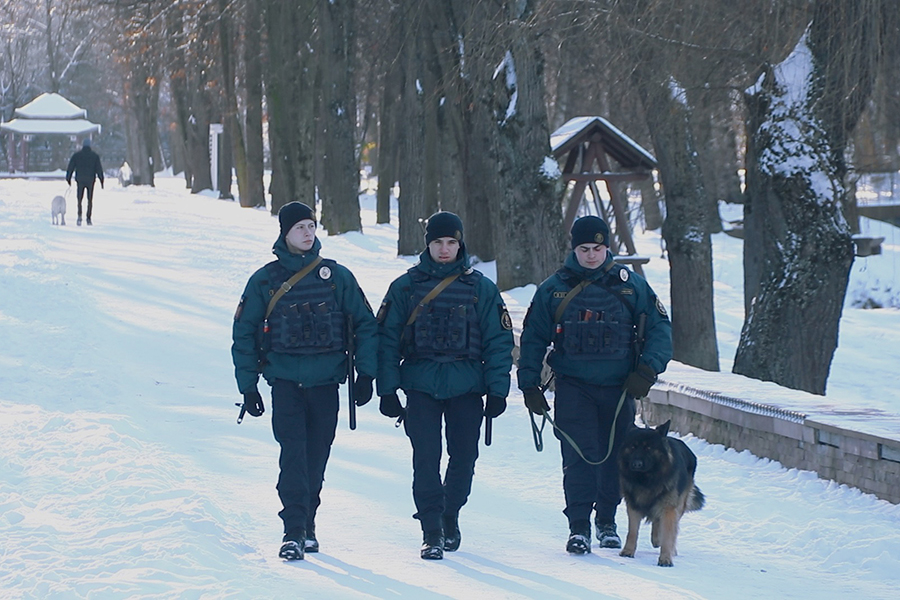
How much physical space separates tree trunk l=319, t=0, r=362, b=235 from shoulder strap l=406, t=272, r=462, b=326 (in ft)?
64.5

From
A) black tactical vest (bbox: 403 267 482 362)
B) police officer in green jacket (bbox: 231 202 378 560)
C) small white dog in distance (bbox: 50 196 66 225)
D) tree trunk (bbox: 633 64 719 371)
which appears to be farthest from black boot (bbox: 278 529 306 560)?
small white dog in distance (bbox: 50 196 66 225)

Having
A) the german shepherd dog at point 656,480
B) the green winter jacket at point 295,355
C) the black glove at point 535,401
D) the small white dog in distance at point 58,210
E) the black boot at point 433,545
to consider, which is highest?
the small white dog in distance at point 58,210

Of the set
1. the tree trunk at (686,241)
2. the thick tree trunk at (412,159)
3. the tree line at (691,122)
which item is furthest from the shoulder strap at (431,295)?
the thick tree trunk at (412,159)

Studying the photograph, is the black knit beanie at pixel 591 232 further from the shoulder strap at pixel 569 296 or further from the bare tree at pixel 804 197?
the bare tree at pixel 804 197

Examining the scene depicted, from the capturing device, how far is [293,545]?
596 centimetres

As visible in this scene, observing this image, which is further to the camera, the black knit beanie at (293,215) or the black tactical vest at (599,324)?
the black tactical vest at (599,324)

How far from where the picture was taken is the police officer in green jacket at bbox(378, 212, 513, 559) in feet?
20.1

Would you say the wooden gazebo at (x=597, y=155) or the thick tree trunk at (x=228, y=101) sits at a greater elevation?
the thick tree trunk at (x=228, y=101)

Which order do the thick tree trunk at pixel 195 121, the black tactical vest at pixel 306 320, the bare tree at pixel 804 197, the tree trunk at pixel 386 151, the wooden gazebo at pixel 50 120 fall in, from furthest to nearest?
the wooden gazebo at pixel 50 120 → the thick tree trunk at pixel 195 121 → the tree trunk at pixel 386 151 → the bare tree at pixel 804 197 → the black tactical vest at pixel 306 320

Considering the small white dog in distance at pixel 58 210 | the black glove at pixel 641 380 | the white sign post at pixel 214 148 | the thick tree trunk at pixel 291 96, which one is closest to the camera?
the black glove at pixel 641 380

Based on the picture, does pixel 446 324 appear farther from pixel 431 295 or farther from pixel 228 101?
pixel 228 101

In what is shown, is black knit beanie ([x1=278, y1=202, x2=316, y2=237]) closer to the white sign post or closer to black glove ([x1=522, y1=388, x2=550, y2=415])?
black glove ([x1=522, y1=388, x2=550, y2=415])

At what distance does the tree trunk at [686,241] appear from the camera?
15.9 m

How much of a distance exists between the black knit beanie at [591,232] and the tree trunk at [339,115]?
19462mm
